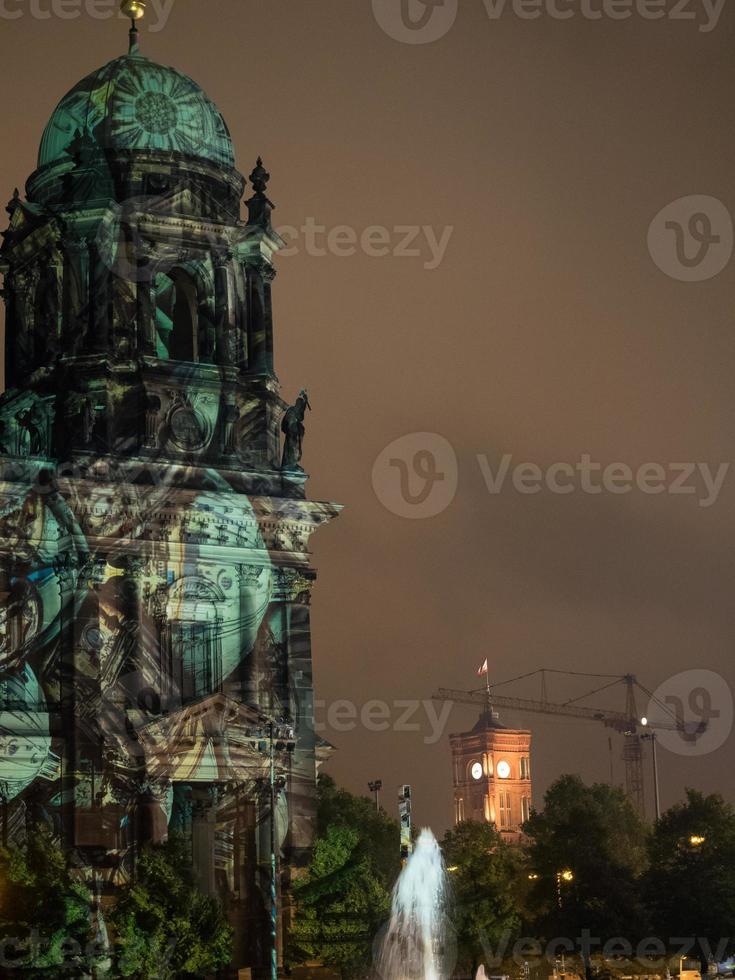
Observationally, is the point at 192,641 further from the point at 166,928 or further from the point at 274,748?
the point at 166,928

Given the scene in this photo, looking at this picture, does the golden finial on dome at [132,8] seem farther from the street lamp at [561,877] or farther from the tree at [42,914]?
the street lamp at [561,877]

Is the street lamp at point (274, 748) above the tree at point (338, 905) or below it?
above

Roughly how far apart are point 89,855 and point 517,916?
22954mm

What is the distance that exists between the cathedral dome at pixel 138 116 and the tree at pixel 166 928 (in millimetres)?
34908

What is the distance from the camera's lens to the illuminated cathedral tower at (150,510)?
88312 millimetres

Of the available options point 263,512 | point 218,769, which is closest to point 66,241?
point 263,512

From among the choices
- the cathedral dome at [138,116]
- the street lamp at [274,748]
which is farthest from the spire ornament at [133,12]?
the street lamp at [274,748]

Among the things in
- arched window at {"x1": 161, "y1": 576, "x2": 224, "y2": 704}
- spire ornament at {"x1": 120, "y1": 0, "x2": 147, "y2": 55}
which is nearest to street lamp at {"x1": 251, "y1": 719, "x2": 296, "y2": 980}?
arched window at {"x1": 161, "y1": 576, "x2": 224, "y2": 704}

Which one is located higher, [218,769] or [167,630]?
[167,630]

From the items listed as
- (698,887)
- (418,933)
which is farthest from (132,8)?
(698,887)

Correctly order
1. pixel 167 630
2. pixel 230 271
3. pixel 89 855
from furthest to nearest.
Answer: pixel 230 271 < pixel 167 630 < pixel 89 855

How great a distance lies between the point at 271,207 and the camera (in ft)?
331

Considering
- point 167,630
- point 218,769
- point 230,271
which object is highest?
point 230,271

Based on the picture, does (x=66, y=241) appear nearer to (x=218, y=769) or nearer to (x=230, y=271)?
(x=230, y=271)
